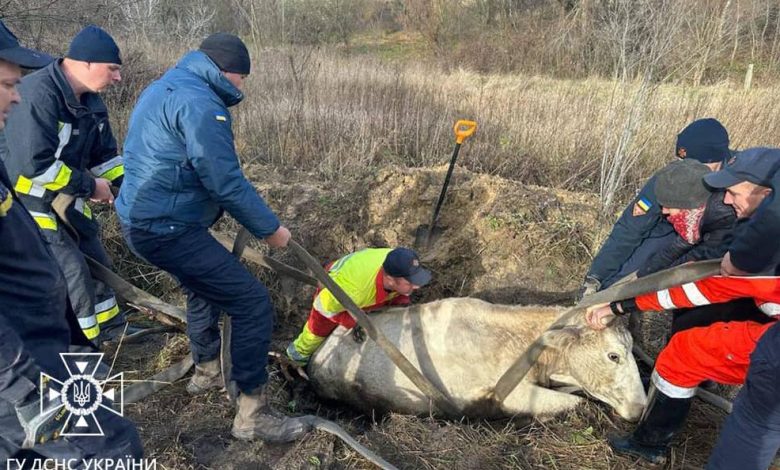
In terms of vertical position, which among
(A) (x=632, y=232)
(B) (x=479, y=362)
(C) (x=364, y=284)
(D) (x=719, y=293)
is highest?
(D) (x=719, y=293)

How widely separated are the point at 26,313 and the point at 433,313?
281 centimetres

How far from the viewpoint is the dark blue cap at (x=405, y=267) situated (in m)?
3.75

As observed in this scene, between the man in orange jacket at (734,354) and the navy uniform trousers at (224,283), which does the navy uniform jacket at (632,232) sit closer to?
the man in orange jacket at (734,354)

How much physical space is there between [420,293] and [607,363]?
2643 millimetres

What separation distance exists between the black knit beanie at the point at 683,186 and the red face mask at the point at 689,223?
10 centimetres

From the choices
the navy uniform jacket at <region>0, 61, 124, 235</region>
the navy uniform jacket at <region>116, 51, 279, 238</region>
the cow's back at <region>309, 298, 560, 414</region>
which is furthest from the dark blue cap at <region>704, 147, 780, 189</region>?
the navy uniform jacket at <region>0, 61, 124, 235</region>

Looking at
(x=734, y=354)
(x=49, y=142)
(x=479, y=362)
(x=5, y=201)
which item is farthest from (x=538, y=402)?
(x=49, y=142)

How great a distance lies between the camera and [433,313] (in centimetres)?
410

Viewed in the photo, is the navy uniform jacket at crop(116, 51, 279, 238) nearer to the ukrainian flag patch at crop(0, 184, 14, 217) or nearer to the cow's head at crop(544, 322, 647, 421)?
the ukrainian flag patch at crop(0, 184, 14, 217)

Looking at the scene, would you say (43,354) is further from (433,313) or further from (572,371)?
(572,371)

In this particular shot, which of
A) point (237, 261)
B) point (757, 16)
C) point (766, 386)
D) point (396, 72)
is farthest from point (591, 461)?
point (757, 16)

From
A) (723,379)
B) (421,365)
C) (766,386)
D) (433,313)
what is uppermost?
(766,386)

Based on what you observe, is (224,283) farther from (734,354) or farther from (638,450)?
(734,354)

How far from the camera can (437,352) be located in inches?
156
